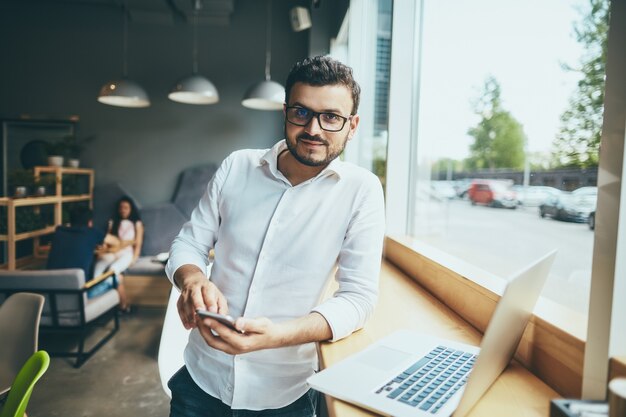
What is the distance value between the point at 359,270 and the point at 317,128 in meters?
0.42

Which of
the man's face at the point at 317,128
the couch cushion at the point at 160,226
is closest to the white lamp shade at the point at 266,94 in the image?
the couch cushion at the point at 160,226

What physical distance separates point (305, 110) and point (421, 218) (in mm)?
1378

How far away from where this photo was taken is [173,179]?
233 inches

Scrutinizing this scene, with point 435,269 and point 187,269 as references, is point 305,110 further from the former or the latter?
point 435,269

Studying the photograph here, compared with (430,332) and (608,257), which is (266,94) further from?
(608,257)

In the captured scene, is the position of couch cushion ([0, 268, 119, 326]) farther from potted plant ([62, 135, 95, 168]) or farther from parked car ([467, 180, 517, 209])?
potted plant ([62, 135, 95, 168])

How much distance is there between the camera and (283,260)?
1233 mm

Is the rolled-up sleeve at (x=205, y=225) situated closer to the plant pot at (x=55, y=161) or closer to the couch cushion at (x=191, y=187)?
the couch cushion at (x=191, y=187)

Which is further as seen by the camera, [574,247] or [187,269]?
[187,269]

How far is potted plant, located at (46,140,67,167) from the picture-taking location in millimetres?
5133

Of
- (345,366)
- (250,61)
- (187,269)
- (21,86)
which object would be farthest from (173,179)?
(345,366)

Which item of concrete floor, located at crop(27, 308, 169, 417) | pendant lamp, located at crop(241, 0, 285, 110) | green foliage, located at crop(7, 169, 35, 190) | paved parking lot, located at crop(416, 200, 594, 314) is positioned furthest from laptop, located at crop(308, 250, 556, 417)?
green foliage, located at crop(7, 169, 35, 190)

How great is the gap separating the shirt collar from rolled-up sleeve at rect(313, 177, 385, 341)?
0.10m

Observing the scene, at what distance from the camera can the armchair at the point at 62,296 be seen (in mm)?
2838
